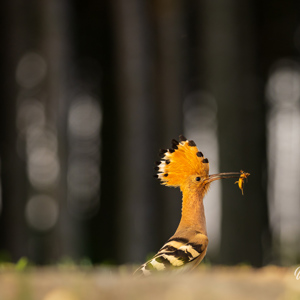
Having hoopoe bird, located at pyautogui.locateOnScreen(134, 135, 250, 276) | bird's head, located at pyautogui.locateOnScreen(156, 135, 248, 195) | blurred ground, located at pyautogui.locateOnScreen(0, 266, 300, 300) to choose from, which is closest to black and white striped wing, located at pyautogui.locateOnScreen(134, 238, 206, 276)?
hoopoe bird, located at pyautogui.locateOnScreen(134, 135, 250, 276)

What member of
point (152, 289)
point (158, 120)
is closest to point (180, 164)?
point (152, 289)

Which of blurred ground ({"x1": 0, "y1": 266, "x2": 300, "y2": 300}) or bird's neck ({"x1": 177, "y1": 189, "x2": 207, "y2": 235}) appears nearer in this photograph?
blurred ground ({"x1": 0, "y1": 266, "x2": 300, "y2": 300})

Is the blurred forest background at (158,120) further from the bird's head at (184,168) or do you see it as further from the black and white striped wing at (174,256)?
the black and white striped wing at (174,256)

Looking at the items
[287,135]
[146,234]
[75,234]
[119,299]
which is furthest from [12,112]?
[119,299]

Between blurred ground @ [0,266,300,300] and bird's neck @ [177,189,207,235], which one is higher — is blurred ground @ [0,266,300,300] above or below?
below

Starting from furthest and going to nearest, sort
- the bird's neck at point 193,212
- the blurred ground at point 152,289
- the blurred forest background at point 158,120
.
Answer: the blurred forest background at point 158,120
the bird's neck at point 193,212
the blurred ground at point 152,289

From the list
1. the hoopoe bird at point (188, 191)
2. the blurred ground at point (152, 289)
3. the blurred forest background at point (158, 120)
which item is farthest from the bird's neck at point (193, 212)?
the blurred forest background at point (158, 120)

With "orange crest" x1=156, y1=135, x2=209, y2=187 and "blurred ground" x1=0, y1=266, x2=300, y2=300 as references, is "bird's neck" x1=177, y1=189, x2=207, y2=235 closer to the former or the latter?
"orange crest" x1=156, y1=135, x2=209, y2=187
